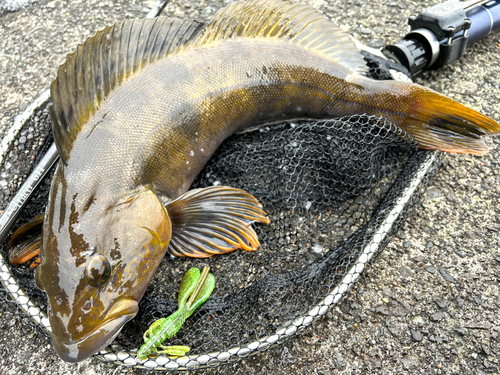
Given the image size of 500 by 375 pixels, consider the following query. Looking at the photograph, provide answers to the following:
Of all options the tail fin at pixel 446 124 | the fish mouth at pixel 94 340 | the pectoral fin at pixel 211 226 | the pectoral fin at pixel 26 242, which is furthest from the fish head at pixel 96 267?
the tail fin at pixel 446 124

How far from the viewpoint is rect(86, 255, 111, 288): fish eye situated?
2.12 m

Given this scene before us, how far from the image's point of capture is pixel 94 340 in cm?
204

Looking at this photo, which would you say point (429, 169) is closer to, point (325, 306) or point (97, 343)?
point (325, 306)

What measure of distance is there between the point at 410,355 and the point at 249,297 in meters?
0.99

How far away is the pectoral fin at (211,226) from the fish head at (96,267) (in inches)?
10.0

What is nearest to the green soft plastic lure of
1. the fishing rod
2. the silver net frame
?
the silver net frame

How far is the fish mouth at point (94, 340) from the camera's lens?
6.64 feet

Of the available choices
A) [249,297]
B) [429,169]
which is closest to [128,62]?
[249,297]

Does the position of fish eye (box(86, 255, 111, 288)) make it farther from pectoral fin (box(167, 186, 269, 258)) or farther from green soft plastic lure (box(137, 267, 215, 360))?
pectoral fin (box(167, 186, 269, 258))

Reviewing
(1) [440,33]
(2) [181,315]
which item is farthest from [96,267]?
(1) [440,33]

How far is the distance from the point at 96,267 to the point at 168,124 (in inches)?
38.7

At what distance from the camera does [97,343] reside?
80.7 inches

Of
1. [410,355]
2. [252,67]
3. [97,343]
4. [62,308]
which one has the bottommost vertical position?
[410,355]

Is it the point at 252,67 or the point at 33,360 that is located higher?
the point at 252,67
